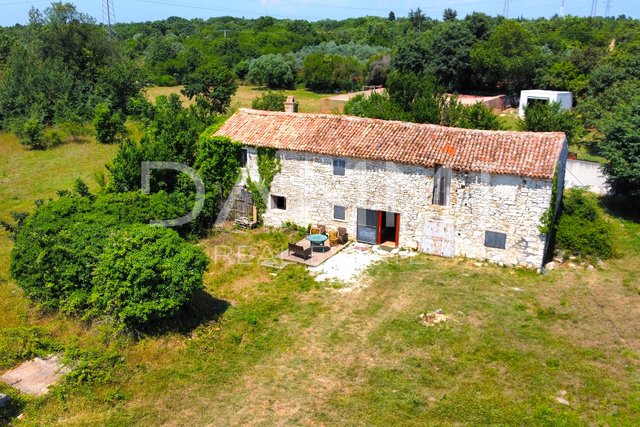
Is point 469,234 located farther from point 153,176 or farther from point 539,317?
point 153,176

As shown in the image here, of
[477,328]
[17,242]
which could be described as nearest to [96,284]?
[17,242]

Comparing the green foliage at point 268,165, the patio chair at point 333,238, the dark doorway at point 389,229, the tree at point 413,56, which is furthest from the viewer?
the tree at point 413,56

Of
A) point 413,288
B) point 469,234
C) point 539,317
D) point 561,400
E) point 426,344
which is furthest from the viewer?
point 469,234

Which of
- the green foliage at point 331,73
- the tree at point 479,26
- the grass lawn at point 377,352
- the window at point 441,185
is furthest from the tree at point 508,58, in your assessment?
the window at point 441,185

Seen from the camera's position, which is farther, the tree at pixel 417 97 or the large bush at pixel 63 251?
the tree at pixel 417 97

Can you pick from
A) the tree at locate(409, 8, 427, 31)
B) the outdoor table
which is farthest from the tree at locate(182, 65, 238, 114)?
the tree at locate(409, 8, 427, 31)

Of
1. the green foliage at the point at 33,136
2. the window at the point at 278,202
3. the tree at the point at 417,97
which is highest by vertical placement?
the tree at the point at 417,97

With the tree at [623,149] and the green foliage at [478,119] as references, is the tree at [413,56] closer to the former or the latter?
the green foliage at [478,119]

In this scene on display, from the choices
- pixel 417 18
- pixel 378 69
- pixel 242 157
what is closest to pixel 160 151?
pixel 242 157
